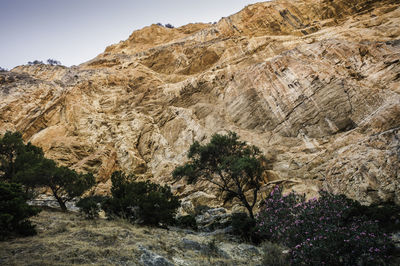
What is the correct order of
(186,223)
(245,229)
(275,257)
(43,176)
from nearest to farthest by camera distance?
(275,257) < (245,229) < (186,223) < (43,176)

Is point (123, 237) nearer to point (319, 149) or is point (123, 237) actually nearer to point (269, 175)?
point (269, 175)

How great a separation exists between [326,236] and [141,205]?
34.7 ft

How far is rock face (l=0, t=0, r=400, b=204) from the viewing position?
73.3ft

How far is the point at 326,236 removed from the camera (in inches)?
295

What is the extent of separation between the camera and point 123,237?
31.9ft

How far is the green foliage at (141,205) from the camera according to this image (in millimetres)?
14562

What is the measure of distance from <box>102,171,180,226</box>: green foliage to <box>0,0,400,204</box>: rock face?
12.3m

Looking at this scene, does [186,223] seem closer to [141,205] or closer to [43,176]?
[141,205]

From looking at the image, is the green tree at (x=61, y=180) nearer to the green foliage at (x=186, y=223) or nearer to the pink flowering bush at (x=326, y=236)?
the green foliage at (x=186, y=223)

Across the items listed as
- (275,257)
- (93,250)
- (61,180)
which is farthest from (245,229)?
(61,180)

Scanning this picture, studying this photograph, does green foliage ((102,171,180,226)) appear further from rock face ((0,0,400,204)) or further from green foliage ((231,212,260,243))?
rock face ((0,0,400,204))

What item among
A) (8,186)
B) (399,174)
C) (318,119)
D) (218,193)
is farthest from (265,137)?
(8,186)

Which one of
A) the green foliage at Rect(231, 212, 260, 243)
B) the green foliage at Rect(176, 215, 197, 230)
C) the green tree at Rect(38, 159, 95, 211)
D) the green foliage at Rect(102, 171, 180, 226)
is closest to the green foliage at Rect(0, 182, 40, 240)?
the green foliage at Rect(102, 171, 180, 226)

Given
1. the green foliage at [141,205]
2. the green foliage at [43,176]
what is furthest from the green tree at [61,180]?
the green foliage at [141,205]
